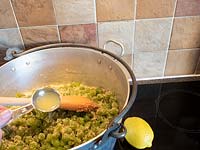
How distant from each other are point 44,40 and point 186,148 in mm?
482

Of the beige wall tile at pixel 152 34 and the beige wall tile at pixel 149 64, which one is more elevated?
the beige wall tile at pixel 152 34

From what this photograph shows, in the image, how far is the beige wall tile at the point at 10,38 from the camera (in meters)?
0.69

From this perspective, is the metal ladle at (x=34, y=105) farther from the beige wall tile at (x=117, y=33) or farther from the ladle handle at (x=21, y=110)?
the beige wall tile at (x=117, y=33)

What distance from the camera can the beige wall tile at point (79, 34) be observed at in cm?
69

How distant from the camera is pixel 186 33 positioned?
2.40 ft

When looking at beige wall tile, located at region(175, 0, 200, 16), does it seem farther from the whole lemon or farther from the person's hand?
the person's hand

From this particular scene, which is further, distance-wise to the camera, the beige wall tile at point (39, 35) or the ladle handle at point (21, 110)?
the beige wall tile at point (39, 35)

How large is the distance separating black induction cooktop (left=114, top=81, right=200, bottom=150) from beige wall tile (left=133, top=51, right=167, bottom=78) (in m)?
0.04

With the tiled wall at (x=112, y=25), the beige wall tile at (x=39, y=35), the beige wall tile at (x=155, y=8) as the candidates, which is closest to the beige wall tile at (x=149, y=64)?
the tiled wall at (x=112, y=25)

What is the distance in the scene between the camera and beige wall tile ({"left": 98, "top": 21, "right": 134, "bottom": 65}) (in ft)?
2.28

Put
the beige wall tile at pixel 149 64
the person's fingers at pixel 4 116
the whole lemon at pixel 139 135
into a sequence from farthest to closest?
the beige wall tile at pixel 149 64, the whole lemon at pixel 139 135, the person's fingers at pixel 4 116

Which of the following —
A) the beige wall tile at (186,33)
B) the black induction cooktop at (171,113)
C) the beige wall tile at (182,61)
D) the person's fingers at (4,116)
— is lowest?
the black induction cooktop at (171,113)

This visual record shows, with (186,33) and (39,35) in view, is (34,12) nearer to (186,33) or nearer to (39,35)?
(39,35)

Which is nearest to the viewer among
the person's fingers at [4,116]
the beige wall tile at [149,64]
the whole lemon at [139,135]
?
the person's fingers at [4,116]
